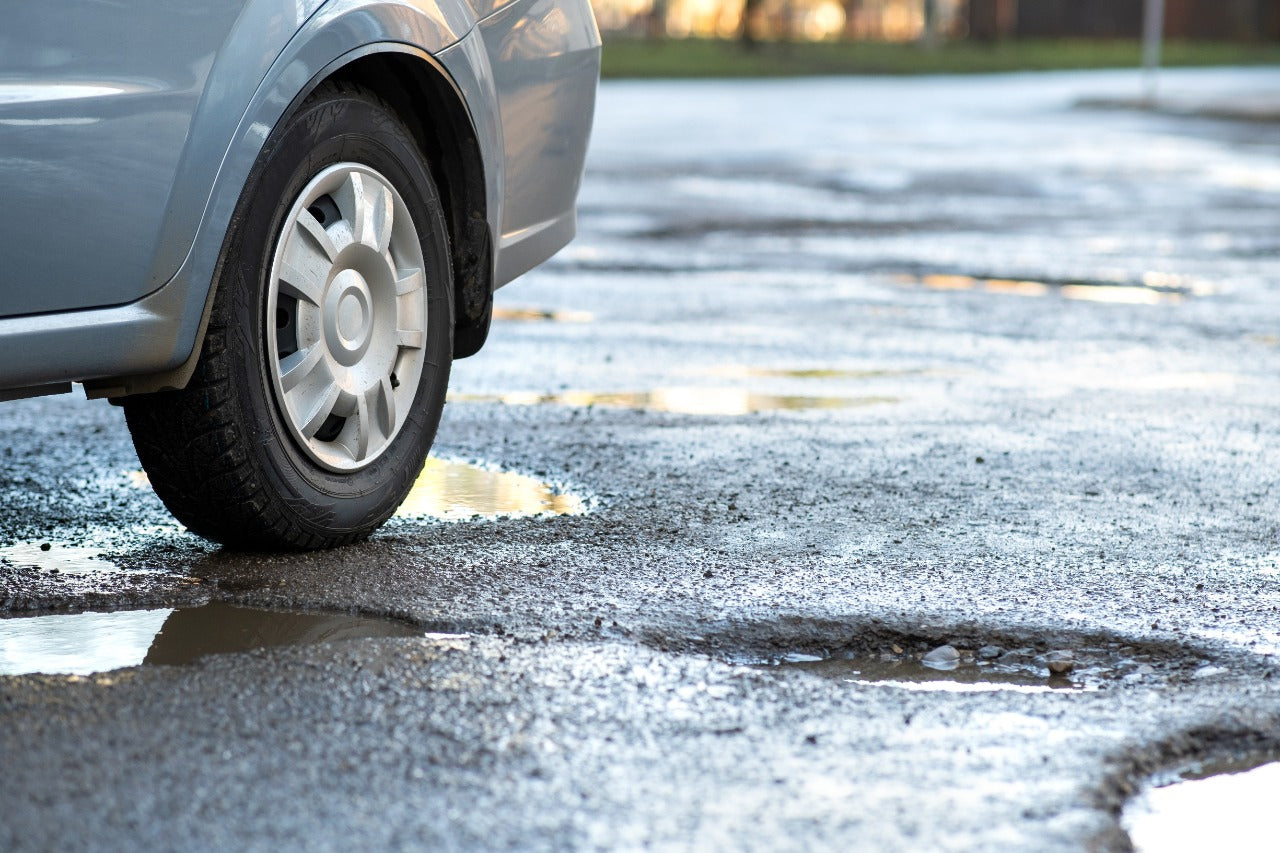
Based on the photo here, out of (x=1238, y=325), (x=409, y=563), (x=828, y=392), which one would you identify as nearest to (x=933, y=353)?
(x=828, y=392)

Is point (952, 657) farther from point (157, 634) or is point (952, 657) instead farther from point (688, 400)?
point (688, 400)

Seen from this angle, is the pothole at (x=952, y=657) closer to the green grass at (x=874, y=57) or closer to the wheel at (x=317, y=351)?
the wheel at (x=317, y=351)

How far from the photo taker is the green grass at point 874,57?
127 ft

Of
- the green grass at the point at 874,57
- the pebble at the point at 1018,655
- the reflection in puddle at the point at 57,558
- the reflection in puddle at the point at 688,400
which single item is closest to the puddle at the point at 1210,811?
the pebble at the point at 1018,655

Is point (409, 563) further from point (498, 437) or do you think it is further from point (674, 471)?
point (498, 437)

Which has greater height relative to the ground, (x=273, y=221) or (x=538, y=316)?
(x=273, y=221)

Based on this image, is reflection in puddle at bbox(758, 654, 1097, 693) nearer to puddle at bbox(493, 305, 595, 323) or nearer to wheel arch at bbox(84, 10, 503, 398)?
wheel arch at bbox(84, 10, 503, 398)

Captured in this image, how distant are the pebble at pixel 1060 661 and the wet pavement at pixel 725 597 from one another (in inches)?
0.5

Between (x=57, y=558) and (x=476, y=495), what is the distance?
1.01 meters

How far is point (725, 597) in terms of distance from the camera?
11.3 ft

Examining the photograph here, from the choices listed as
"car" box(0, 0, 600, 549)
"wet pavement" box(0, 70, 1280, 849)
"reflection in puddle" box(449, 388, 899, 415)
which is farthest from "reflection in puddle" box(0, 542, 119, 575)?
"reflection in puddle" box(449, 388, 899, 415)

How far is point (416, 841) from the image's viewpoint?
2.31m

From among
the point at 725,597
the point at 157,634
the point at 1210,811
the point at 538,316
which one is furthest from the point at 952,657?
the point at 538,316

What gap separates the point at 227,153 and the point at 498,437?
1834 millimetres
